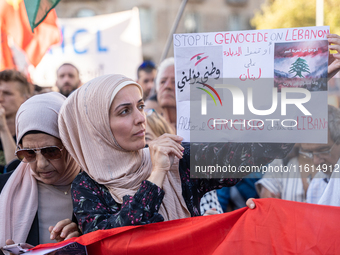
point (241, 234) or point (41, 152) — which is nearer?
point (241, 234)

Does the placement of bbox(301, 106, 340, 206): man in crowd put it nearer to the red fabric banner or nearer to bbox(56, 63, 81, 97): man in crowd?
the red fabric banner

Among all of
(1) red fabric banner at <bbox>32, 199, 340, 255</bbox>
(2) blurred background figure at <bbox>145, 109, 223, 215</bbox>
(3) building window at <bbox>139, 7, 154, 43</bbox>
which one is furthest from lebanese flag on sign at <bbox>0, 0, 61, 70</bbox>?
(3) building window at <bbox>139, 7, 154, 43</bbox>

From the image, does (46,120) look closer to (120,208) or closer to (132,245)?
(120,208)

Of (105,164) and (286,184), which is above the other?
(105,164)

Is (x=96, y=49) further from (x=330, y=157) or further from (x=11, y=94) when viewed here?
(x=330, y=157)

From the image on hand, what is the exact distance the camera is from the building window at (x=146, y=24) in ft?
66.2

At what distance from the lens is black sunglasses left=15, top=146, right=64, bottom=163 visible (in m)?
2.05

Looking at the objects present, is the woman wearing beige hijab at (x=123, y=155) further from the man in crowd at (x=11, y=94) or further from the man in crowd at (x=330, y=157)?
the man in crowd at (x=11, y=94)

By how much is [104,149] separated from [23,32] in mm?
3105

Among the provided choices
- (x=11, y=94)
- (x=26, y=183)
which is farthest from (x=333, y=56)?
(x=11, y=94)

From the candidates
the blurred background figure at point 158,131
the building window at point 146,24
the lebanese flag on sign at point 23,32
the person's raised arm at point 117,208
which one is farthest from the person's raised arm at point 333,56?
the building window at point 146,24

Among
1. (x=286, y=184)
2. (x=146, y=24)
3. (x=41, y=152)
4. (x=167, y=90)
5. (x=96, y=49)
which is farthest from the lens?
(x=146, y=24)

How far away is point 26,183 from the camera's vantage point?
2174 millimetres

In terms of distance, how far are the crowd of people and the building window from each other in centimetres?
1848
